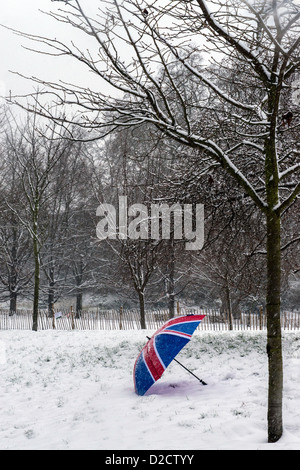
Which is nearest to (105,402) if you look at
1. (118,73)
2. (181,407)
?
(181,407)

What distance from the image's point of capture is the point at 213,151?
14.3 ft

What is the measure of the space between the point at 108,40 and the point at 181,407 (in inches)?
198

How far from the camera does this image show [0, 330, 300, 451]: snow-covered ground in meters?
4.66

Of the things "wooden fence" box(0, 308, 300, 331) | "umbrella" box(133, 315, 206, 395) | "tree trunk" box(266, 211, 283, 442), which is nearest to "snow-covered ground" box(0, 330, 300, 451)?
"tree trunk" box(266, 211, 283, 442)

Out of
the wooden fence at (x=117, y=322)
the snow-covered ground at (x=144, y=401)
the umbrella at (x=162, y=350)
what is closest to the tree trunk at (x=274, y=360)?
the snow-covered ground at (x=144, y=401)

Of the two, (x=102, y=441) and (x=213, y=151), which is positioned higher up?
(x=213, y=151)

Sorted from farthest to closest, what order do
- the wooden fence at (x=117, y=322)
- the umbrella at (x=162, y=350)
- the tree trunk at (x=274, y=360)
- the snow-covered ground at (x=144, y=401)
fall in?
the wooden fence at (x=117, y=322) < the umbrella at (x=162, y=350) < the snow-covered ground at (x=144, y=401) < the tree trunk at (x=274, y=360)

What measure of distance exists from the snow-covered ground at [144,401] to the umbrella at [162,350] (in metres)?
0.31

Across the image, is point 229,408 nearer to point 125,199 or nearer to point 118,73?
point 118,73

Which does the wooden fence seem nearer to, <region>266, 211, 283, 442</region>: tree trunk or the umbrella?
the umbrella

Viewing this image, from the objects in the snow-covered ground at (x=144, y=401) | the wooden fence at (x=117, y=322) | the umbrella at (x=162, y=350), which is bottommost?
the wooden fence at (x=117, y=322)

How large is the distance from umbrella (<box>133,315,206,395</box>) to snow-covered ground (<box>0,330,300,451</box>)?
31 cm

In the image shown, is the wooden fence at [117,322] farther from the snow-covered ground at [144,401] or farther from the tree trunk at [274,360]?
the tree trunk at [274,360]

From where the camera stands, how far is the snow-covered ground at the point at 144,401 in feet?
15.3
